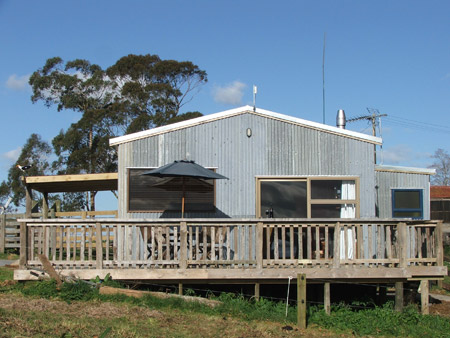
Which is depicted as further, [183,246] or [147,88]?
[147,88]

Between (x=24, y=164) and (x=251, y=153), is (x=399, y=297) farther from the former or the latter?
(x=24, y=164)

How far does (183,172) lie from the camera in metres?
11.0

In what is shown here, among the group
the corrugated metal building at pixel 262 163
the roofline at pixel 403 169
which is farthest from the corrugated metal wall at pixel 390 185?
the corrugated metal building at pixel 262 163

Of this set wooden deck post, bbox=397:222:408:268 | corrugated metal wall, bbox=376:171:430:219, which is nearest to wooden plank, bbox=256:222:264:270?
wooden deck post, bbox=397:222:408:268

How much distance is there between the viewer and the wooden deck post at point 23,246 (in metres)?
9.90

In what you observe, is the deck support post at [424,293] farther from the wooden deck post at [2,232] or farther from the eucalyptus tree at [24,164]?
the eucalyptus tree at [24,164]

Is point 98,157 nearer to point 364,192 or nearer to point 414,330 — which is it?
point 364,192

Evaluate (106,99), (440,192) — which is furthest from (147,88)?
(440,192)

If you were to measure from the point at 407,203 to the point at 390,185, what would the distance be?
0.66 m

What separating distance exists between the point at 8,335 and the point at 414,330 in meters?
6.05

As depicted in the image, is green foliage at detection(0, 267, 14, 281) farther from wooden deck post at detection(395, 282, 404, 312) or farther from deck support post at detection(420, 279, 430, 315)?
deck support post at detection(420, 279, 430, 315)

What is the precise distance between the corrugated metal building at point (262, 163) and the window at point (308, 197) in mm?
19

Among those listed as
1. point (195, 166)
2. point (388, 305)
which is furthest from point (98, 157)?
point (388, 305)

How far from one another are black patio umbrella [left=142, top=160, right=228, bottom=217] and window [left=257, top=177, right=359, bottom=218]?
4.21 feet
